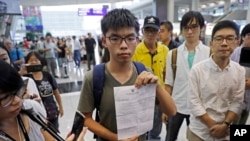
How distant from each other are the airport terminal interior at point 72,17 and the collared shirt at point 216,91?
3.59m

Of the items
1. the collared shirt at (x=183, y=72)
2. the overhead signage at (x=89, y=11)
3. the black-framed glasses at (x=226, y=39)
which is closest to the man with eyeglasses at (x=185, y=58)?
the collared shirt at (x=183, y=72)

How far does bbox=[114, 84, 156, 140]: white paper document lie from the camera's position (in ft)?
2.91

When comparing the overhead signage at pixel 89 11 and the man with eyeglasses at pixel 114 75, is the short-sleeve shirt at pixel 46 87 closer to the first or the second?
the man with eyeglasses at pixel 114 75

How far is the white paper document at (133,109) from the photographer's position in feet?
2.91

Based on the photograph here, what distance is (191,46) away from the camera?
188 centimetres

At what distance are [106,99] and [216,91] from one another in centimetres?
69

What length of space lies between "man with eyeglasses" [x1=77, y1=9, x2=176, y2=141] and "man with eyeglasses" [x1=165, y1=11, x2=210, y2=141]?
841 mm

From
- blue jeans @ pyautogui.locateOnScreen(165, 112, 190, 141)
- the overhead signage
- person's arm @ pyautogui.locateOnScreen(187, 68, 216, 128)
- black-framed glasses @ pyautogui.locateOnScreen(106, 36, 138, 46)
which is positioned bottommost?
blue jeans @ pyautogui.locateOnScreen(165, 112, 190, 141)

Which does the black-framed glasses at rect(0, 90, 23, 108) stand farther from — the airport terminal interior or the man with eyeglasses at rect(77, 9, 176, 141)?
the airport terminal interior

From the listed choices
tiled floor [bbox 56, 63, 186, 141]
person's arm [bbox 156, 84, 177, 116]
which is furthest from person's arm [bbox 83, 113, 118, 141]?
tiled floor [bbox 56, 63, 186, 141]

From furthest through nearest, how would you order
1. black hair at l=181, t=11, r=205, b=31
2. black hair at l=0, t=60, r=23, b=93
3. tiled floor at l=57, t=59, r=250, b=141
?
tiled floor at l=57, t=59, r=250, b=141
black hair at l=181, t=11, r=205, b=31
black hair at l=0, t=60, r=23, b=93

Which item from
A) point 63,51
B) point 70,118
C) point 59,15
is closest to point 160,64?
point 70,118

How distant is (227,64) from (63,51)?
7615 mm

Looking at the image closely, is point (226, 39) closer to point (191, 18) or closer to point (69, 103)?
point (191, 18)
